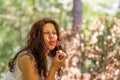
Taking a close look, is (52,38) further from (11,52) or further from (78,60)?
(11,52)

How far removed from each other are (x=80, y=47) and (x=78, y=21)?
2.15m

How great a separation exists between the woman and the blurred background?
0.80 metres

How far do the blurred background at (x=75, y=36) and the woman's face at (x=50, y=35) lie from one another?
2.63 ft

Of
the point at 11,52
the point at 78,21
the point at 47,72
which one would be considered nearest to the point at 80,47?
the point at 78,21

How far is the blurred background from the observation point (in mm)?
4719

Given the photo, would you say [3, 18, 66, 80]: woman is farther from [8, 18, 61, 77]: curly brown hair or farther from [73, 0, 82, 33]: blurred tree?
[73, 0, 82, 33]: blurred tree

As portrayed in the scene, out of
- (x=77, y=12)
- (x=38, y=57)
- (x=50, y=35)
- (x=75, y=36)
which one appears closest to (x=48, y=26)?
(x=50, y=35)

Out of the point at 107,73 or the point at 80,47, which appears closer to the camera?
the point at 107,73

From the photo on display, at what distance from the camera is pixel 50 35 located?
2.25m

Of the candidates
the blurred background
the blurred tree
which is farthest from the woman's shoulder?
the blurred tree

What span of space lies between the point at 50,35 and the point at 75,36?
3.09 meters

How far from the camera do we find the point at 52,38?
2242mm

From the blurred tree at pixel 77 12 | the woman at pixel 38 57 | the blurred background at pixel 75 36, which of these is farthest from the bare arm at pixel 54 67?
the blurred tree at pixel 77 12

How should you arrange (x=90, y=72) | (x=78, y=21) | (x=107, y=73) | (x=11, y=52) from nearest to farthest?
(x=107, y=73)
(x=90, y=72)
(x=78, y=21)
(x=11, y=52)
